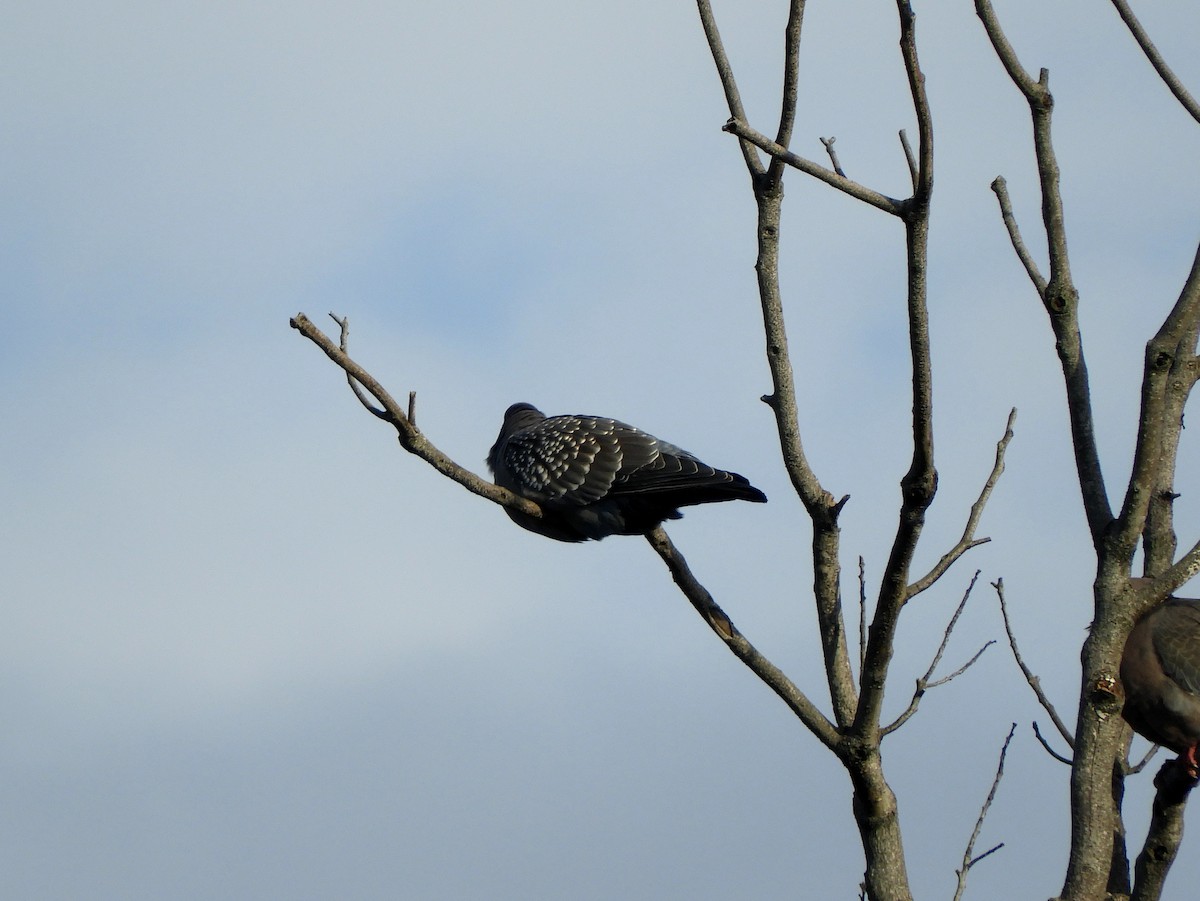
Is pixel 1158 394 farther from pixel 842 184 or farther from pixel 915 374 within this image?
pixel 842 184

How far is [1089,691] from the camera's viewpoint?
11.4 feet

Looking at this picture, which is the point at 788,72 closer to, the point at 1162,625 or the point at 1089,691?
the point at 1089,691

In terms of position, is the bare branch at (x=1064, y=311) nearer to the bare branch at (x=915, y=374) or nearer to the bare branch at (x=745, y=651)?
the bare branch at (x=915, y=374)

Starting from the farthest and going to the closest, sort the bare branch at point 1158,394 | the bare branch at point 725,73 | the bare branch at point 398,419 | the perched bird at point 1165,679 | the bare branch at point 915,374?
the perched bird at point 1165,679 < the bare branch at point 725,73 < the bare branch at point 398,419 < the bare branch at point 1158,394 < the bare branch at point 915,374

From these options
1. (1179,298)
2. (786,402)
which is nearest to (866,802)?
(786,402)

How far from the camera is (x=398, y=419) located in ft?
12.9

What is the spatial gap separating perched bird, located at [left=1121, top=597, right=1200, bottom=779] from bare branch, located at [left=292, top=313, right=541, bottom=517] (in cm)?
266

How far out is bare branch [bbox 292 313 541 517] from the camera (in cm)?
373

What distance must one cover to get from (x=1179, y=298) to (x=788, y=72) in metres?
1.36

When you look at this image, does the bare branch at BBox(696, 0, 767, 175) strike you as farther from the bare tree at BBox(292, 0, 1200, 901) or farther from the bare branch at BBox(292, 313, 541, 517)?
the bare branch at BBox(292, 313, 541, 517)

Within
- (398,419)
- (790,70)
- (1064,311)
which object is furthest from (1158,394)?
(398,419)

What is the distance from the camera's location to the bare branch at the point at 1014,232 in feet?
13.3

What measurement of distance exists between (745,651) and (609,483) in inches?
71.5

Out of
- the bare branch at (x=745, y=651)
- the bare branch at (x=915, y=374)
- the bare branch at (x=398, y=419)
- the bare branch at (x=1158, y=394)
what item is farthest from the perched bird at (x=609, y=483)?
the bare branch at (x=1158, y=394)
